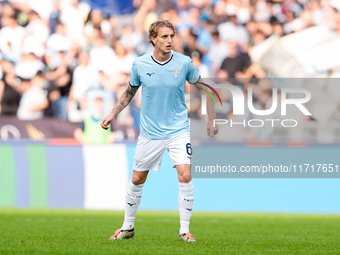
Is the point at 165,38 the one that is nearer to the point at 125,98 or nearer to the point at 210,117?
the point at 125,98

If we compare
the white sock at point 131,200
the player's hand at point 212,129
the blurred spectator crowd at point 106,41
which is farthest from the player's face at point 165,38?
the blurred spectator crowd at point 106,41

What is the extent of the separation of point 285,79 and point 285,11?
373 cm

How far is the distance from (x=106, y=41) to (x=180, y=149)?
29.2ft

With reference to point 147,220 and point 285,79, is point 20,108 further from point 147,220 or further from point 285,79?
point 285,79

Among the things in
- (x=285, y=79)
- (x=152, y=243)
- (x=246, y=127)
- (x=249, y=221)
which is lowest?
(x=249, y=221)

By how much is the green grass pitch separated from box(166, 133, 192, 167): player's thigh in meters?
0.87

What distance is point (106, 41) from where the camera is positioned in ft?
48.6

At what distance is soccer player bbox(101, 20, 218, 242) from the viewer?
6.36m

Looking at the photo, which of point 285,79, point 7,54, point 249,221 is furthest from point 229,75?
point 7,54

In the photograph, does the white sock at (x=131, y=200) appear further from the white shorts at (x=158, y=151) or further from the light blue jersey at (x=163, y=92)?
the light blue jersey at (x=163, y=92)

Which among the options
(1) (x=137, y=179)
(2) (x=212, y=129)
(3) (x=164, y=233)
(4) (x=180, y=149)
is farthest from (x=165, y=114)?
(3) (x=164, y=233)

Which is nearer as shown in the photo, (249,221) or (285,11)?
(249,221)

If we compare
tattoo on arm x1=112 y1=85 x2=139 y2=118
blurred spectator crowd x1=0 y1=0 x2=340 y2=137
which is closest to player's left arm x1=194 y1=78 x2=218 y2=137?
tattoo on arm x1=112 y1=85 x2=139 y2=118

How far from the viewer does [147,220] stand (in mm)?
10156
